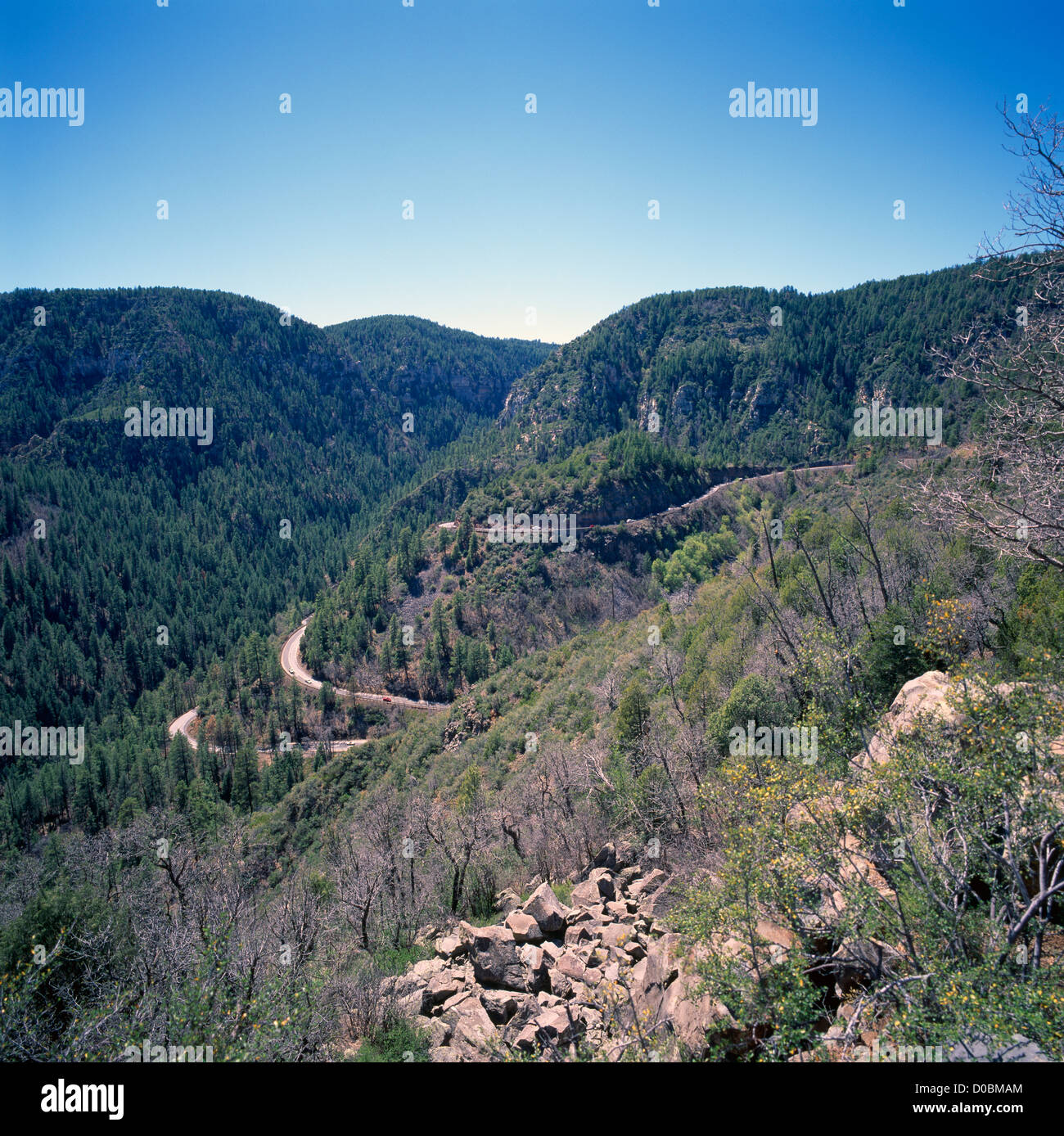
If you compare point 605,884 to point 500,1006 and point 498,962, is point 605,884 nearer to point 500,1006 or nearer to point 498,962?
point 498,962

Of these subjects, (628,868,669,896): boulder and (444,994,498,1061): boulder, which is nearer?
(444,994,498,1061): boulder

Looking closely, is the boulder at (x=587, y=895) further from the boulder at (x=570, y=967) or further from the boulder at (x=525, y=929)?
the boulder at (x=570, y=967)

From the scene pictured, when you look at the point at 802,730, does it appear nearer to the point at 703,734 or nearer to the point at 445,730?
the point at 703,734

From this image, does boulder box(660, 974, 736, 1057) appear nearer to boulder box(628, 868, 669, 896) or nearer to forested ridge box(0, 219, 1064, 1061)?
forested ridge box(0, 219, 1064, 1061)

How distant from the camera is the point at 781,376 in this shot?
550ft

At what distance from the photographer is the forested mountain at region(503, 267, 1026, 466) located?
14725 centimetres

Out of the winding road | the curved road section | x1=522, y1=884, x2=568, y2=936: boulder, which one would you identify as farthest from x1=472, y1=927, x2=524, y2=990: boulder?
the curved road section

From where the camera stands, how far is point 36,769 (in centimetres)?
9681

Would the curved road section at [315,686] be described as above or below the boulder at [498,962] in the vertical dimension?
below

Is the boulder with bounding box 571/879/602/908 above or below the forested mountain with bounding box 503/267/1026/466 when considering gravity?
below

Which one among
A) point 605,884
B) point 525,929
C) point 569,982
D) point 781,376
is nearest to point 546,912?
point 525,929

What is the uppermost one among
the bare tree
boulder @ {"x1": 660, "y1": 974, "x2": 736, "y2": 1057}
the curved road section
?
the bare tree

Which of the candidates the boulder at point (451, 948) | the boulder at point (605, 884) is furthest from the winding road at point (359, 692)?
the boulder at point (605, 884)

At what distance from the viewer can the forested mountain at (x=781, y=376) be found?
483ft
